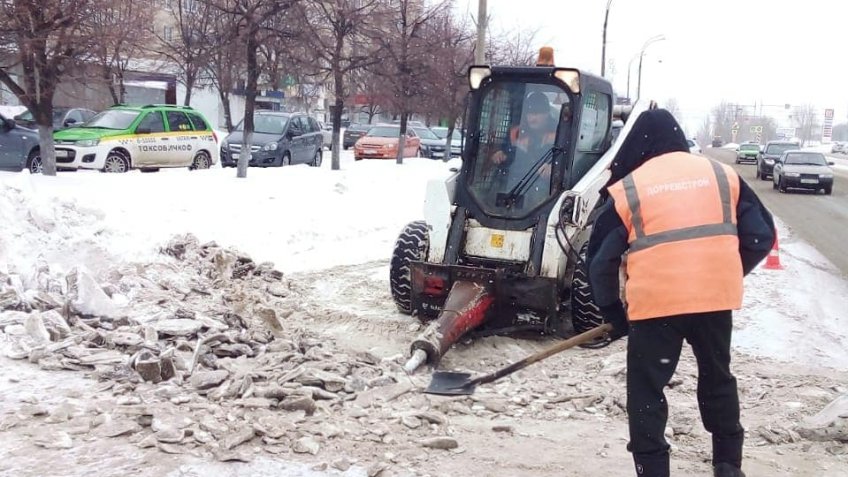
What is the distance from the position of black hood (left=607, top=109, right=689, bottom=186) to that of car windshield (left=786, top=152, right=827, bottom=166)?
23.9 m

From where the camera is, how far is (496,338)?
680cm

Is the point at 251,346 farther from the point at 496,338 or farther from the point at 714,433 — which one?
the point at 714,433

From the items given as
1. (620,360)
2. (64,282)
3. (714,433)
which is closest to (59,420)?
(64,282)

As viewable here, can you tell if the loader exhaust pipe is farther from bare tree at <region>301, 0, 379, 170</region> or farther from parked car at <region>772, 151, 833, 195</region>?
parked car at <region>772, 151, 833, 195</region>

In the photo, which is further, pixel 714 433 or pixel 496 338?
pixel 496 338

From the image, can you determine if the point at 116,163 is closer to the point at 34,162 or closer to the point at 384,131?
the point at 34,162

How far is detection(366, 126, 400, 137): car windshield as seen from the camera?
29156mm

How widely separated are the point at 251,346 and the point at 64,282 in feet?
6.66

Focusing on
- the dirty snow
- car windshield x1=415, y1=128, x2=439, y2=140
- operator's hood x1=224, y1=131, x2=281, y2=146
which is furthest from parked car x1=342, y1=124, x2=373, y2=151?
the dirty snow

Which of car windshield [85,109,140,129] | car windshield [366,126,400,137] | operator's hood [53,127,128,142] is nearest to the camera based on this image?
operator's hood [53,127,128,142]

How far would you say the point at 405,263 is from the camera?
298 inches

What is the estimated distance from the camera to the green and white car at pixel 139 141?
1584cm

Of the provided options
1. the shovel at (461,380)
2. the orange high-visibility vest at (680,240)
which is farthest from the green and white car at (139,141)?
the orange high-visibility vest at (680,240)

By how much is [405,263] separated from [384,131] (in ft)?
73.2
